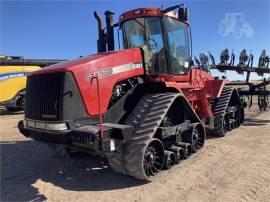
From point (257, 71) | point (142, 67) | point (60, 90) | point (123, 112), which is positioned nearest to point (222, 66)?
point (257, 71)

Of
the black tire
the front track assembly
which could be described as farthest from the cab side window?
the black tire

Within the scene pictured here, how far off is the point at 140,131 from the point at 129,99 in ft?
2.66

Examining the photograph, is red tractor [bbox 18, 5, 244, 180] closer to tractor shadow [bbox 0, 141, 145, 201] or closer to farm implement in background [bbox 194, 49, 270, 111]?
tractor shadow [bbox 0, 141, 145, 201]

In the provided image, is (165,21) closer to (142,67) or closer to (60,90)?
(142,67)

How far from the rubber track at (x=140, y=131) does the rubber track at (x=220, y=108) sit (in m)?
3.10

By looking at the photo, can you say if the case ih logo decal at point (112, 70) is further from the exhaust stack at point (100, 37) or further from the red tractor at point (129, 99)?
the exhaust stack at point (100, 37)

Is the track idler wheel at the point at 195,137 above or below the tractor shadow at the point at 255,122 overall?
above

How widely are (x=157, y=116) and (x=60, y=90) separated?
1.70 metres

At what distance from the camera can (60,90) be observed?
496cm

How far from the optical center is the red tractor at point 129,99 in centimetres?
500

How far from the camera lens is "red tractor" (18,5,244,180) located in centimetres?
500

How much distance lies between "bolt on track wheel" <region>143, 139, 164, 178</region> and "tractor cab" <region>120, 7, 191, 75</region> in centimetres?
160

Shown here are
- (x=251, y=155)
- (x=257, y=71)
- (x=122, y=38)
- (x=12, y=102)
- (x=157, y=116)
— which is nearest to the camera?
(x=157, y=116)

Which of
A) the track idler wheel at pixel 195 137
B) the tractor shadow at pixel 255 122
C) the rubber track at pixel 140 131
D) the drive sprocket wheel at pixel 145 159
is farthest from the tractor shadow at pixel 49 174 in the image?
the tractor shadow at pixel 255 122
